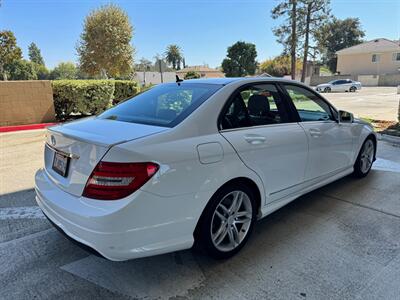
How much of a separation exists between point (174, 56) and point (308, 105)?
97.9 m

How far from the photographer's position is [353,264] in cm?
273

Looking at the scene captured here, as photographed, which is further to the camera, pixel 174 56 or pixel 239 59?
pixel 174 56

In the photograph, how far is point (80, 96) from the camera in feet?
34.4

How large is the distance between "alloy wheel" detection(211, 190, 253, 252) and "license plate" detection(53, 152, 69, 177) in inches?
48.7

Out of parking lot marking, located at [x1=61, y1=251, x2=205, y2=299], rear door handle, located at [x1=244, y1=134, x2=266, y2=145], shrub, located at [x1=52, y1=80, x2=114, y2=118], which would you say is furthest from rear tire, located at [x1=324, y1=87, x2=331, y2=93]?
parking lot marking, located at [x1=61, y1=251, x2=205, y2=299]

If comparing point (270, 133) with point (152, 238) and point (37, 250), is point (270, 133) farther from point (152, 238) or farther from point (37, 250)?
point (37, 250)

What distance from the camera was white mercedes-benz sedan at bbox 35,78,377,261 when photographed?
6.94 feet

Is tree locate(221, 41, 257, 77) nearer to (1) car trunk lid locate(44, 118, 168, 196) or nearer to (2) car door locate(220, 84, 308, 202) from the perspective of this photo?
(2) car door locate(220, 84, 308, 202)

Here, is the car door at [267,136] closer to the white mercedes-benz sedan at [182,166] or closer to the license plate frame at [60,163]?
the white mercedes-benz sedan at [182,166]

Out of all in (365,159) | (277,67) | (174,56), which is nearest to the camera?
(365,159)

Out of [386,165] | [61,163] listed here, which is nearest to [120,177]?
[61,163]

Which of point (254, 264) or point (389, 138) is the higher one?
point (389, 138)

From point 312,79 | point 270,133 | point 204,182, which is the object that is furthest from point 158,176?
point 312,79

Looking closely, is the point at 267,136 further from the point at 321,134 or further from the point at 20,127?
the point at 20,127
